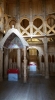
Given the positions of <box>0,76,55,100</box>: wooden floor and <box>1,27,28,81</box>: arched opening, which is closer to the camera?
<box>0,76,55,100</box>: wooden floor

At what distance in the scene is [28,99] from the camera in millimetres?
5656

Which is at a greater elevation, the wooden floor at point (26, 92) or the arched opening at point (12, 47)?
the arched opening at point (12, 47)

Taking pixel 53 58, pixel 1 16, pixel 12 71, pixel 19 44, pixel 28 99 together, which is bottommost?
pixel 28 99

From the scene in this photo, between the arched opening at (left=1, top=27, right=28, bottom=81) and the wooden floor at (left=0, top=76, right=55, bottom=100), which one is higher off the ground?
the arched opening at (left=1, top=27, right=28, bottom=81)

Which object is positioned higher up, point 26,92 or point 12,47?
point 12,47

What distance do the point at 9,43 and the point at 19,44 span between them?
1.00m

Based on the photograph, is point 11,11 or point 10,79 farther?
point 11,11

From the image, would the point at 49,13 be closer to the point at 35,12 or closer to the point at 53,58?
the point at 35,12

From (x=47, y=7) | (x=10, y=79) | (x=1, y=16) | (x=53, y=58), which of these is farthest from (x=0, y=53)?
(x=47, y=7)

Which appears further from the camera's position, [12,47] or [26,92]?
[12,47]

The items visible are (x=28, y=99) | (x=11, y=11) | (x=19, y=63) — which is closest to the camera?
(x=28, y=99)

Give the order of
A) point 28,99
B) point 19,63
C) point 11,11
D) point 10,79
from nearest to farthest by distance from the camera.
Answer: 1. point 28,99
2. point 10,79
3. point 19,63
4. point 11,11

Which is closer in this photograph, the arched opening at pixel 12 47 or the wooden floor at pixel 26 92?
the wooden floor at pixel 26 92

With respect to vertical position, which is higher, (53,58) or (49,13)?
(49,13)
